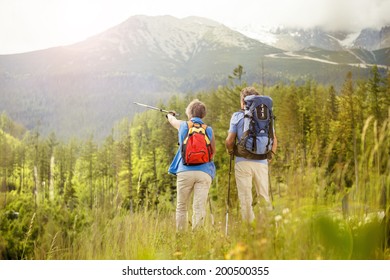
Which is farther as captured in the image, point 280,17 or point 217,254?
point 280,17

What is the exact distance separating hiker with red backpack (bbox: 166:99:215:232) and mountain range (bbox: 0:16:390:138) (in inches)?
1156

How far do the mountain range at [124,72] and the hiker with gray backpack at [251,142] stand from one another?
95.9ft

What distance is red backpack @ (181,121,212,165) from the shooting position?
6148 mm

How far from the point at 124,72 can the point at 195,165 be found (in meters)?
53.8

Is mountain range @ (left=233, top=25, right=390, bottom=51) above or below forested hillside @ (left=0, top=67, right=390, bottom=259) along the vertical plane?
above

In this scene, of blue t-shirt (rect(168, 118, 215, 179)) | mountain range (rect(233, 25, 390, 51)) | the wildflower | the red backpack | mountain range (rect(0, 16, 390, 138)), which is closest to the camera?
the wildflower

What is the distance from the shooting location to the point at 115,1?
59.9ft

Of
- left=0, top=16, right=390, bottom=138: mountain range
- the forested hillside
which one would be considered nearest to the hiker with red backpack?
the forested hillside

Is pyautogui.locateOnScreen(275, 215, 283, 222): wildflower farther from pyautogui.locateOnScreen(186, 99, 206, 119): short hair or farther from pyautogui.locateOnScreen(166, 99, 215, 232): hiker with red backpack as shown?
pyautogui.locateOnScreen(186, 99, 206, 119): short hair

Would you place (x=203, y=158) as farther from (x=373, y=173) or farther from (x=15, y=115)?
(x=15, y=115)

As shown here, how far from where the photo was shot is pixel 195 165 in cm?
625

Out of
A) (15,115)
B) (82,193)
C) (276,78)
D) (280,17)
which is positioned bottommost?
(82,193)

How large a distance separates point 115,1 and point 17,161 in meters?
47.2
